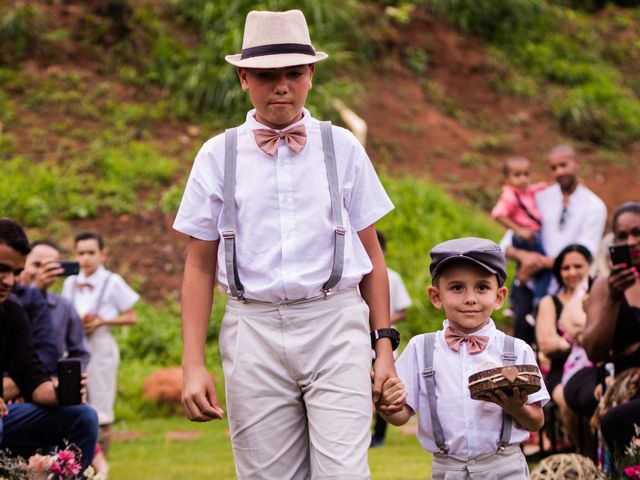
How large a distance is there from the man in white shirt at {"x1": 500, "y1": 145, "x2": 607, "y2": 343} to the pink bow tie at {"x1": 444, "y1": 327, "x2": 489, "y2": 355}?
182 inches

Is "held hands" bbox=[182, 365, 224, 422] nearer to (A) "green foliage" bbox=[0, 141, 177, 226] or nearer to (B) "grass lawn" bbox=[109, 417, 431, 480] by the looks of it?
(B) "grass lawn" bbox=[109, 417, 431, 480]

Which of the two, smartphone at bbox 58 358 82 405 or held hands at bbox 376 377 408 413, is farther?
smartphone at bbox 58 358 82 405

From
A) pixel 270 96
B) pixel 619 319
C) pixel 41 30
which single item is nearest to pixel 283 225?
pixel 270 96

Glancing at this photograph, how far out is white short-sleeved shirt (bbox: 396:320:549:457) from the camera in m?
4.38

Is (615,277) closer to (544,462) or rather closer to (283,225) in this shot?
(544,462)

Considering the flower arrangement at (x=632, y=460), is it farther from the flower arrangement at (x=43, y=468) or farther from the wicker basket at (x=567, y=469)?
the flower arrangement at (x=43, y=468)

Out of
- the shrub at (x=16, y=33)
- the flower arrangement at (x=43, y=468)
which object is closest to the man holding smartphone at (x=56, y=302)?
the flower arrangement at (x=43, y=468)

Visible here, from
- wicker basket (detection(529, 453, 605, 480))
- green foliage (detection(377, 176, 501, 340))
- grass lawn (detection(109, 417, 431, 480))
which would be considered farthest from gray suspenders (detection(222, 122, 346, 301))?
green foliage (detection(377, 176, 501, 340))

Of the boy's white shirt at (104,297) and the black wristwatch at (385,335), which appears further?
the boy's white shirt at (104,297)

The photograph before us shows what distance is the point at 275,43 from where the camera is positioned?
432 cm

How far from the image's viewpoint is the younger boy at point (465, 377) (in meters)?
4.38

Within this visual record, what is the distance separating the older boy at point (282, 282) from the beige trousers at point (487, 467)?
0.42 metres

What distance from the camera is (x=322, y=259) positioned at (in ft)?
13.8

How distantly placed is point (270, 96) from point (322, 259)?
628 mm
